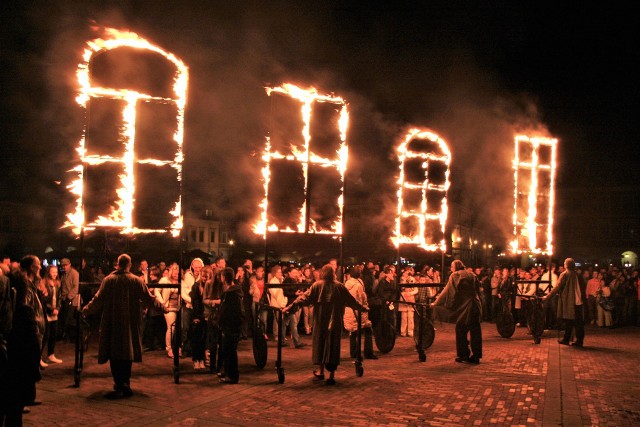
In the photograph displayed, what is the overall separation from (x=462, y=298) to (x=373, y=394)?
12.1 feet

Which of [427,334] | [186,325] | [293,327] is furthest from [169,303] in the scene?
[427,334]

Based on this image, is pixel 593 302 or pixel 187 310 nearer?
pixel 187 310

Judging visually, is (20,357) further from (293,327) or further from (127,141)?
(293,327)

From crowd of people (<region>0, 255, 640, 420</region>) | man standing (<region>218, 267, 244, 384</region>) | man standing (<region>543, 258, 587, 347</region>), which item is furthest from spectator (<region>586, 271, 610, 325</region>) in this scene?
man standing (<region>218, 267, 244, 384</region>)

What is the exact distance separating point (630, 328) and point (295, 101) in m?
13.2

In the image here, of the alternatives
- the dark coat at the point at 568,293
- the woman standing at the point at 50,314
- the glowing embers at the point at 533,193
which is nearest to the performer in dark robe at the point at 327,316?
the woman standing at the point at 50,314

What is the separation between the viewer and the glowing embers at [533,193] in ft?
48.9

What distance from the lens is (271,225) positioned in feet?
32.1

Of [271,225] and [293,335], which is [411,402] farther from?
[293,335]

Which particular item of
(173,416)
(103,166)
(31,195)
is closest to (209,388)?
(173,416)

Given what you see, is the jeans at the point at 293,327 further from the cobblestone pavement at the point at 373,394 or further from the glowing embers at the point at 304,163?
the glowing embers at the point at 304,163

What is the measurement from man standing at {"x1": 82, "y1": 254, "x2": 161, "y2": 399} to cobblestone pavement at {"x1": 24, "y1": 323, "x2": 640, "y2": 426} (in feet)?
1.27

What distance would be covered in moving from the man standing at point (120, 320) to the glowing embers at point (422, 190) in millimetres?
5872

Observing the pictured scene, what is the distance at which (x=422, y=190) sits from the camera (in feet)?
40.9
